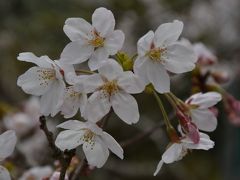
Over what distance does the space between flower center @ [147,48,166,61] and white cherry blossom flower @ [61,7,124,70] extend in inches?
3.5

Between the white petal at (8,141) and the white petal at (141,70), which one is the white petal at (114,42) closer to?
the white petal at (141,70)

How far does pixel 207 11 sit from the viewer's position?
5855 mm

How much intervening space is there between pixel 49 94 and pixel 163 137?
7.72 feet

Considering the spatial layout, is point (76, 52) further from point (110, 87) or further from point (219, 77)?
point (219, 77)

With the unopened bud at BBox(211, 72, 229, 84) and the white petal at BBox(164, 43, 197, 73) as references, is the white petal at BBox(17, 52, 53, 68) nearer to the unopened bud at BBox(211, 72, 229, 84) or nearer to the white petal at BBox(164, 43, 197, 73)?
the white petal at BBox(164, 43, 197, 73)

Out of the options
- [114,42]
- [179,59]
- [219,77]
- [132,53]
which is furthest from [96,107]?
→ [132,53]

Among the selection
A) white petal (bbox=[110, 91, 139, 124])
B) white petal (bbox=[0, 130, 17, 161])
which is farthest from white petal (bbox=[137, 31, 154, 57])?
white petal (bbox=[0, 130, 17, 161])

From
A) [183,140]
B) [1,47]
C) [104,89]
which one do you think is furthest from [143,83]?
[1,47]

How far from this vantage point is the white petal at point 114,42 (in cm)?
113

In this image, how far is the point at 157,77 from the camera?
115cm

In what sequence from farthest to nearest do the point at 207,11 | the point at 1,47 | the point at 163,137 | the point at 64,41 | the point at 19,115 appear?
the point at 207,11, the point at 1,47, the point at 64,41, the point at 163,137, the point at 19,115

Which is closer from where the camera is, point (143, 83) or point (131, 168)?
point (143, 83)

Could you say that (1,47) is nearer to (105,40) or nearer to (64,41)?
(64,41)

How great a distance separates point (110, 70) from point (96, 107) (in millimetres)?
82
